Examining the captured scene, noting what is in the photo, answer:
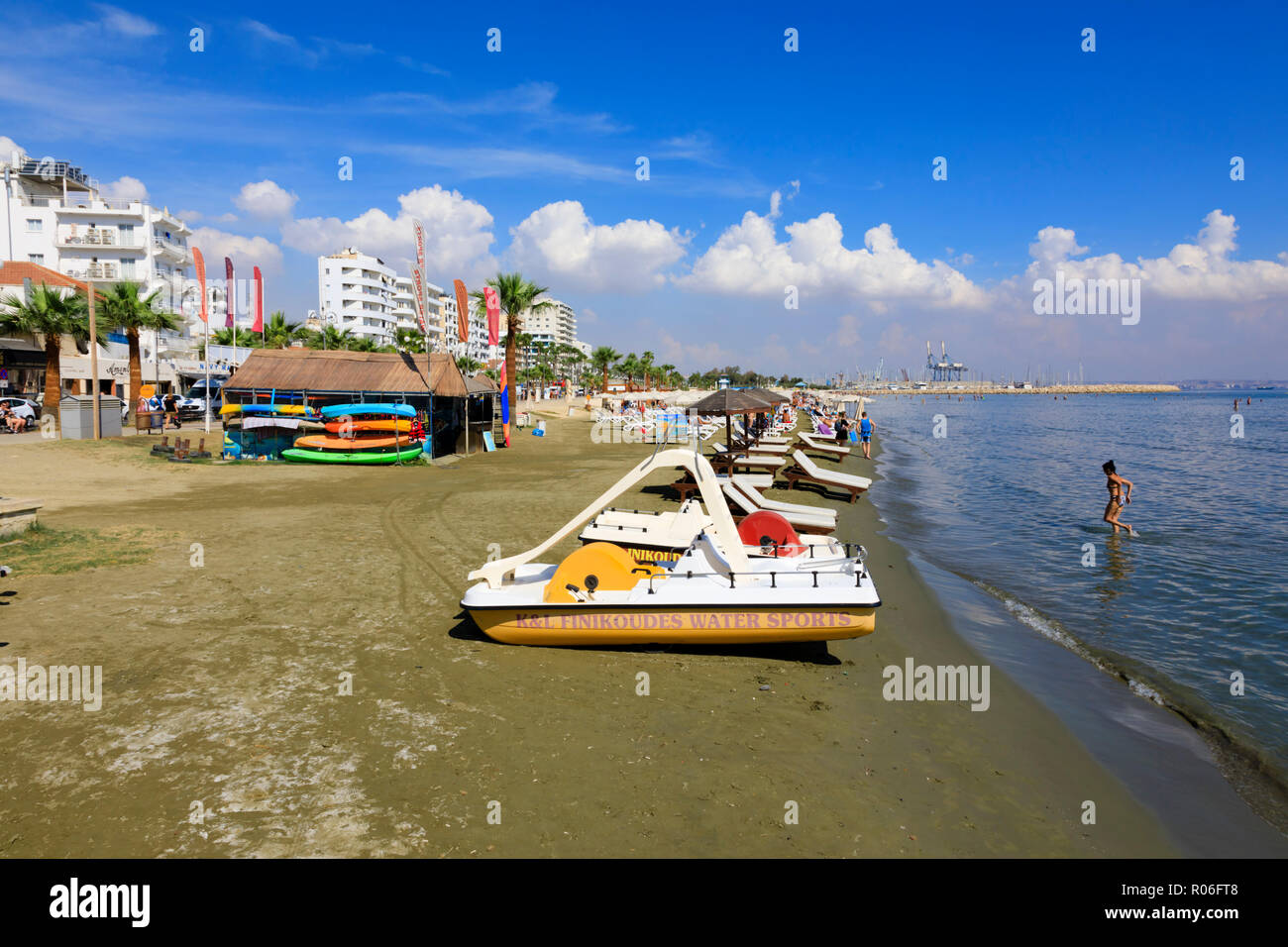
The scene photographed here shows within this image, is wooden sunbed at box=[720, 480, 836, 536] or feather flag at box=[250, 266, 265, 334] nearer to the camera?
wooden sunbed at box=[720, 480, 836, 536]

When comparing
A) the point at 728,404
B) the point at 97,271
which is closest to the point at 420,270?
the point at 728,404

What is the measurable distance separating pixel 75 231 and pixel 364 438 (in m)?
53.5

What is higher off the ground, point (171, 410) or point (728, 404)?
point (171, 410)

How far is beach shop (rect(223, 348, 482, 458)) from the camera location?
25969mm

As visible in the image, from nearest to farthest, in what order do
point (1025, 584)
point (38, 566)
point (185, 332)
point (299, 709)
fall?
point (299, 709)
point (38, 566)
point (1025, 584)
point (185, 332)

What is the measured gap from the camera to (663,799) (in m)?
5.13

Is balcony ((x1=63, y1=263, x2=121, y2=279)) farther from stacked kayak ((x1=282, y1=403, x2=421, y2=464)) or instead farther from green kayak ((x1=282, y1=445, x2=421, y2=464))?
green kayak ((x1=282, y1=445, x2=421, y2=464))

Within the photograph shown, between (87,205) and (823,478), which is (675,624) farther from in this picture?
(87,205)

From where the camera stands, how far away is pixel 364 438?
25.6 m

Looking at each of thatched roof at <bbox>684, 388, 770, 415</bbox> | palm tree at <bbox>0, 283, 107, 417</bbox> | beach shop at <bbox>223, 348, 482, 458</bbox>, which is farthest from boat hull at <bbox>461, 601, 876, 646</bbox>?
palm tree at <bbox>0, 283, 107, 417</bbox>

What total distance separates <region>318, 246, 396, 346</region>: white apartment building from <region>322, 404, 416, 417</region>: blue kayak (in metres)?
80.8
